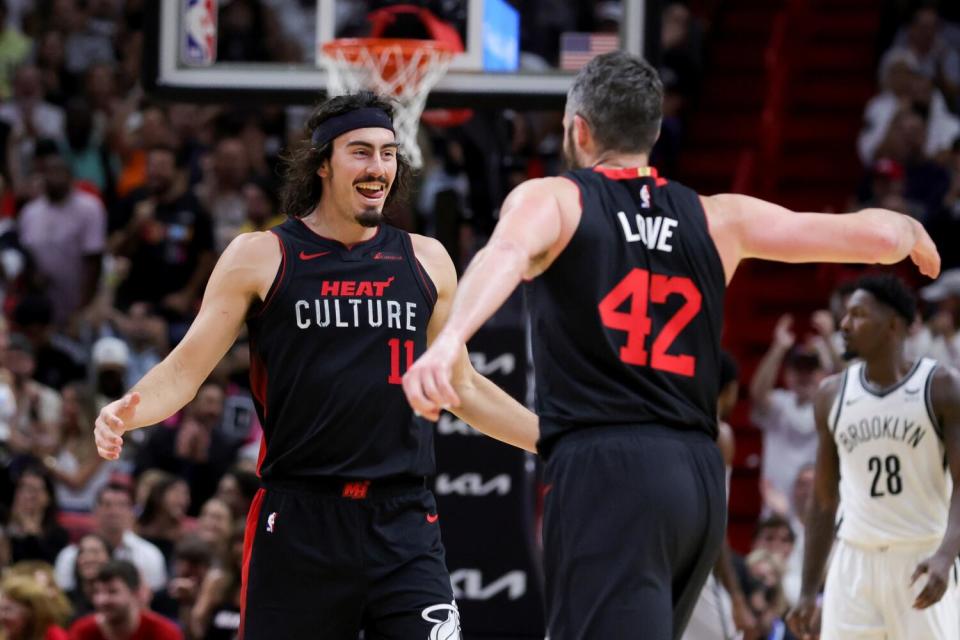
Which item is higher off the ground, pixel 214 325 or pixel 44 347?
pixel 214 325

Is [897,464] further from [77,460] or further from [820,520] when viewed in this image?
[77,460]

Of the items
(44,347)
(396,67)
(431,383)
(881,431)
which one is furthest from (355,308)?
(44,347)

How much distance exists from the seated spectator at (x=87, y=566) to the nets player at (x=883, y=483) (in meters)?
4.54

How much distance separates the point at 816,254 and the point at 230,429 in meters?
8.49

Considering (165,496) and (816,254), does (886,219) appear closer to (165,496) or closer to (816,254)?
(816,254)

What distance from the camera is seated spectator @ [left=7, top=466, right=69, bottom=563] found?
11453 mm

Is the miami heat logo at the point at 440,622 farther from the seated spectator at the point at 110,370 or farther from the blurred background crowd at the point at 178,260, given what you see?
the seated spectator at the point at 110,370

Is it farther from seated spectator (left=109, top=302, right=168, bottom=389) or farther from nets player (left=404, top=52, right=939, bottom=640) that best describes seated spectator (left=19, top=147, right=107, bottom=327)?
nets player (left=404, top=52, right=939, bottom=640)

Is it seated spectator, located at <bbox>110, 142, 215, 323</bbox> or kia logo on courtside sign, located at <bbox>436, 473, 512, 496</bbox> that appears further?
seated spectator, located at <bbox>110, 142, 215, 323</bbox>

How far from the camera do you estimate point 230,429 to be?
13.0m

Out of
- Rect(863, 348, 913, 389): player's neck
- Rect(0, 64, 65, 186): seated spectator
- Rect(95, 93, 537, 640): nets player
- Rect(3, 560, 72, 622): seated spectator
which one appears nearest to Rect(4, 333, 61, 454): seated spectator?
Rect(3, 560, 72, 622): seated spectator

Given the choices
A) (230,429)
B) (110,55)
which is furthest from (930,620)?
(110,55)

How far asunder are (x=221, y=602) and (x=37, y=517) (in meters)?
1.90

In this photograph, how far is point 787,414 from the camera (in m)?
12.8
